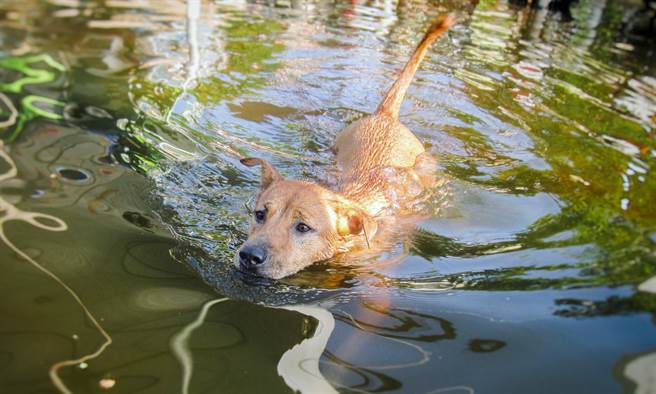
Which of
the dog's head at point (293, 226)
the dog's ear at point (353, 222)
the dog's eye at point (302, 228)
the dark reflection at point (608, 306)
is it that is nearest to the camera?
the dark reflection at point (608, 306)

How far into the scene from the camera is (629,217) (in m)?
4.88

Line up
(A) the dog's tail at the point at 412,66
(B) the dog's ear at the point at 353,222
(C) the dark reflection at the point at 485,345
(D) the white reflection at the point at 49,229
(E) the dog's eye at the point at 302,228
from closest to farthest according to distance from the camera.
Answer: (D) the white reflection at the point at 49,229 → (C) the dark reflection at the point at 485,345 → (E) the dog's eye at the point at 302,228 → (B) the dog's ear at the point at 353,222 → (A) the dog's tail at the point at 412,66

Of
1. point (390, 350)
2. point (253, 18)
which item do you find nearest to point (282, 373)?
point (390, 350)

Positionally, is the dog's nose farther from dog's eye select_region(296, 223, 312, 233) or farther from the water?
dog's eye select_region(296, 223, 312, 233)

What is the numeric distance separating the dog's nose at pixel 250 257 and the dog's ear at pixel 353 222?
3.20ft

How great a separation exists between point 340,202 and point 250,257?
1163mm

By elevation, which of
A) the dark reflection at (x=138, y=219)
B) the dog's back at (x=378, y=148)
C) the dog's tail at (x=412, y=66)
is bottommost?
the dark reflection at (x=138, y=219)

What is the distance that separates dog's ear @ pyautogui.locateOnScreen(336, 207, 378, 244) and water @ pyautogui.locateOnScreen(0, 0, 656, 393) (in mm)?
303

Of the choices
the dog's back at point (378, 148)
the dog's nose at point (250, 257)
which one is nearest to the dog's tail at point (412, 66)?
the dog's back at point (378, 148)

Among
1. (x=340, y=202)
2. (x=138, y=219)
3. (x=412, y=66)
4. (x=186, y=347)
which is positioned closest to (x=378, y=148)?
(x=412, y=66)

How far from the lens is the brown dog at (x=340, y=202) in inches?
173

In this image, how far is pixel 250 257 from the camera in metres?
4.12

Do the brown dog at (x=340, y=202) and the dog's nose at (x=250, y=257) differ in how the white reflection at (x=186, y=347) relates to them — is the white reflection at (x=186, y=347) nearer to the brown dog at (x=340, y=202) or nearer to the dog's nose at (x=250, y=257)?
the dog's nose at (x=250, y=257)

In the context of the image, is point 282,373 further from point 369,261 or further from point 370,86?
point 370,86
